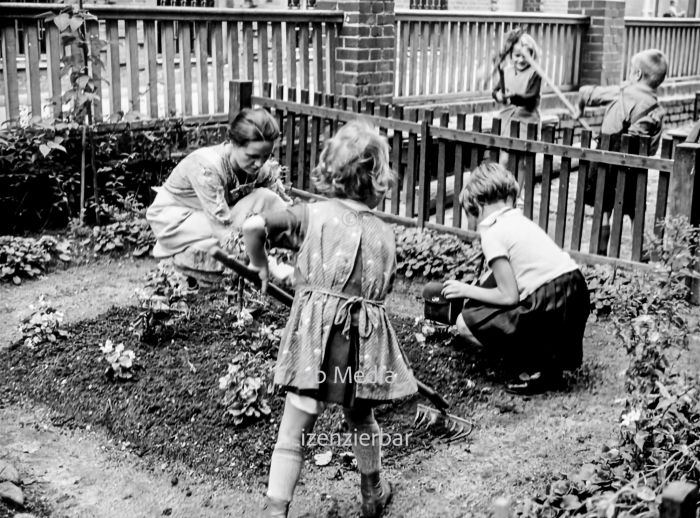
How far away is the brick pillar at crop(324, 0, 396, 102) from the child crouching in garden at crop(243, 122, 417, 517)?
7.40m

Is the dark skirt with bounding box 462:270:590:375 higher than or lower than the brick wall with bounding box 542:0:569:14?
lower

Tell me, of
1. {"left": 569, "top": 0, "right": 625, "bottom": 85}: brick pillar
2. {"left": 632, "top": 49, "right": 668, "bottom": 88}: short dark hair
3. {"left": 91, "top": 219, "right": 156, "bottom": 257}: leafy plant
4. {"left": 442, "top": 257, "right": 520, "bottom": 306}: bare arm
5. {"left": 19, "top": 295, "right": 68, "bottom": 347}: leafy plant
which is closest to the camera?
{"left": 442, "top": 257, "right": 520, "bottom": 306}: bare arm

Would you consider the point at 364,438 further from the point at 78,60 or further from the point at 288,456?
the point at 78,60

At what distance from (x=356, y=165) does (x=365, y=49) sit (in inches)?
299

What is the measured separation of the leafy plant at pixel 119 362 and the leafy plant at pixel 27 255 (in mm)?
2167

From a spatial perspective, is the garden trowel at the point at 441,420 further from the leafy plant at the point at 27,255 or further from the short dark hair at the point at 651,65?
the short dark hair at the point at 651,65

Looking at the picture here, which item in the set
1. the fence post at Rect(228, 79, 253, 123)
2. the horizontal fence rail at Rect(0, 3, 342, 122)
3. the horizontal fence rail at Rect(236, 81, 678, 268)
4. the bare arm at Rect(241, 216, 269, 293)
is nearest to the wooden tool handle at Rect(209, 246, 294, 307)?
the bare arm at Rect(241, 216, 269, 293)

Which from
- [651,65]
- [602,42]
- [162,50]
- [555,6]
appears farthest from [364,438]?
[555,6]

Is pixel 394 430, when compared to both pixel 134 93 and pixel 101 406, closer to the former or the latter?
pixel 101 406

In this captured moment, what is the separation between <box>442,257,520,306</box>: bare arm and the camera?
446 cm

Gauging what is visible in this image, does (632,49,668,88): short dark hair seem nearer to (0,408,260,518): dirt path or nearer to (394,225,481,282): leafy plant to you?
(394,225,481,282): leafy plant

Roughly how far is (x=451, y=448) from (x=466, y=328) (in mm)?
791

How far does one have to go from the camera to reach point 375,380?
340cm

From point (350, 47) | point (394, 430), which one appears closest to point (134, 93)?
point (350, 47)
